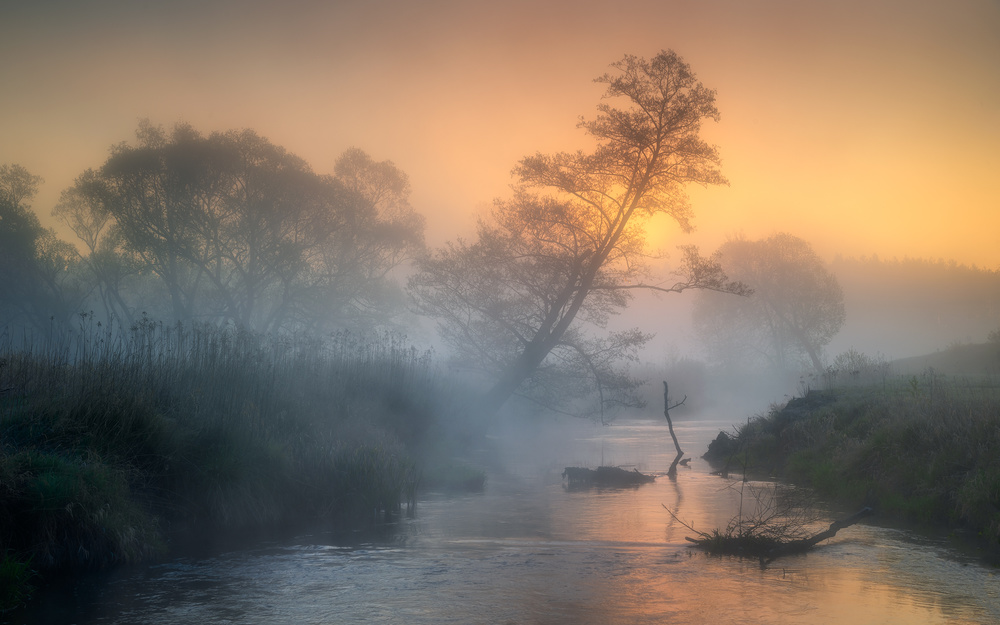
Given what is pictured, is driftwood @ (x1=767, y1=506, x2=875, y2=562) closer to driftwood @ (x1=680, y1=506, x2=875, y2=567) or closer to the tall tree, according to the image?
driftwood @ (x1=680, y1=506, x2=875, y2=567)

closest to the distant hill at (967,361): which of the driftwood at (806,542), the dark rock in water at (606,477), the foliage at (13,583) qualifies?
the dark rock in water at (606,477)

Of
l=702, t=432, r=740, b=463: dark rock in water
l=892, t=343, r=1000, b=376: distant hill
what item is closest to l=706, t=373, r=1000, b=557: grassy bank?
l=702, t=432, r=740, b=463: dark rock in water

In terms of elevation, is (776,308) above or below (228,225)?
below

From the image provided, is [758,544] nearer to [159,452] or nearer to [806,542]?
[806,542]

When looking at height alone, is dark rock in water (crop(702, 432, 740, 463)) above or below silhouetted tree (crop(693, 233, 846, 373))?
below

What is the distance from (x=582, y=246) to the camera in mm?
23703

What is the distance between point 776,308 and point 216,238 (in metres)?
38.5

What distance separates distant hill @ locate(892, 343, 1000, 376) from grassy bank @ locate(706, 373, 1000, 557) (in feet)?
38.1

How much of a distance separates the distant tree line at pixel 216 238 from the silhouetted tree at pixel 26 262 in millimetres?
67

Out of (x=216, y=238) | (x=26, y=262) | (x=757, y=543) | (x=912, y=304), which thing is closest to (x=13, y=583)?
(x=757, y=543)

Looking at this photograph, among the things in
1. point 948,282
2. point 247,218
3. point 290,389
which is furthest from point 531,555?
A: point 948,282

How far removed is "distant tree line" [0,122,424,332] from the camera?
32.7 m

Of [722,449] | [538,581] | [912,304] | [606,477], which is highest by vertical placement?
[912,304]

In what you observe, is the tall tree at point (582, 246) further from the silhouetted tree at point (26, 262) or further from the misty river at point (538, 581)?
the silhouetted tree at point (26, 262)
